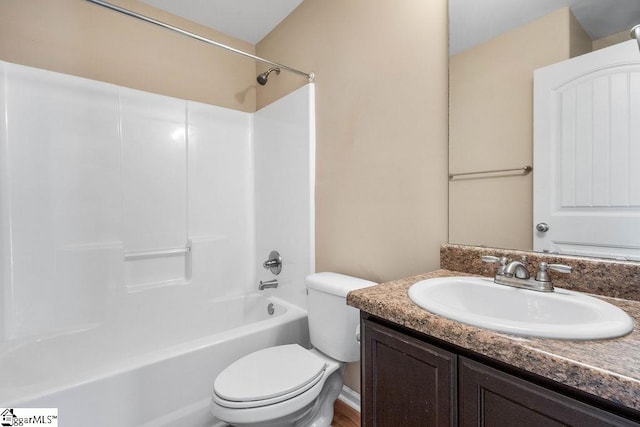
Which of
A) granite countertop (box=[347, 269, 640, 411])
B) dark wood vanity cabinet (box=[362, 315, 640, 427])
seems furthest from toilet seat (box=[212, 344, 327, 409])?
granite countertop (box=[347, 269, 640, 411])

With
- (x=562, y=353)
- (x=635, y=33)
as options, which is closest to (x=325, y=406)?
(x=562, y=353)

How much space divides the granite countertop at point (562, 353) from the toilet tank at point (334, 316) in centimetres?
64

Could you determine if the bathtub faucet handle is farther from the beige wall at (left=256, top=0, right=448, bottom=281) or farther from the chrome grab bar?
the chrome grab bar

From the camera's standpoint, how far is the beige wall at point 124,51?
1.66 metres

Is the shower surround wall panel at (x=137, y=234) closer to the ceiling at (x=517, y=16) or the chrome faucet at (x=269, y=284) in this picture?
the chrome faucet at (x=269, y=284)

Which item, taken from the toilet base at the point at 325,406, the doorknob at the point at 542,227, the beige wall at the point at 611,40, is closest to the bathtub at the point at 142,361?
the toilet base at the point at 325,406

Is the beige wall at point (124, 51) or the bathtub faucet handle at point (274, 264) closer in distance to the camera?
the beige wall at point (124, 51)

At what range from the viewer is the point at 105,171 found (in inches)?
70.9

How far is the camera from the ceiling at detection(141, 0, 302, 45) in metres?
1.97

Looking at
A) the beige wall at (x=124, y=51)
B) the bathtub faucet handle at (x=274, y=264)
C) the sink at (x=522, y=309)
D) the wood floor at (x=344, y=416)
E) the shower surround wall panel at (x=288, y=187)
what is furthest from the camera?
the bathtub faucet handle at (x=274, y=264)

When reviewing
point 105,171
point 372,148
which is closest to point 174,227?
point 105,171

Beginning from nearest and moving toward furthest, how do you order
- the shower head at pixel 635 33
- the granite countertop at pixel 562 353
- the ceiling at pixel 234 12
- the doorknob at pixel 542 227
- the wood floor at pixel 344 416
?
→ 1. the granite countertop at pixel 562 353
2. the shower head at pixel 635 33
3. the doorknob at pixel 542 227
4. the wood floor at pixel 344 416
5. the ceiling at pixel 234 12

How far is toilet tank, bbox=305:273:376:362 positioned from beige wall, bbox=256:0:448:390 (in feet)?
0.72

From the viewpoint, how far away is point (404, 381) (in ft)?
2.43
